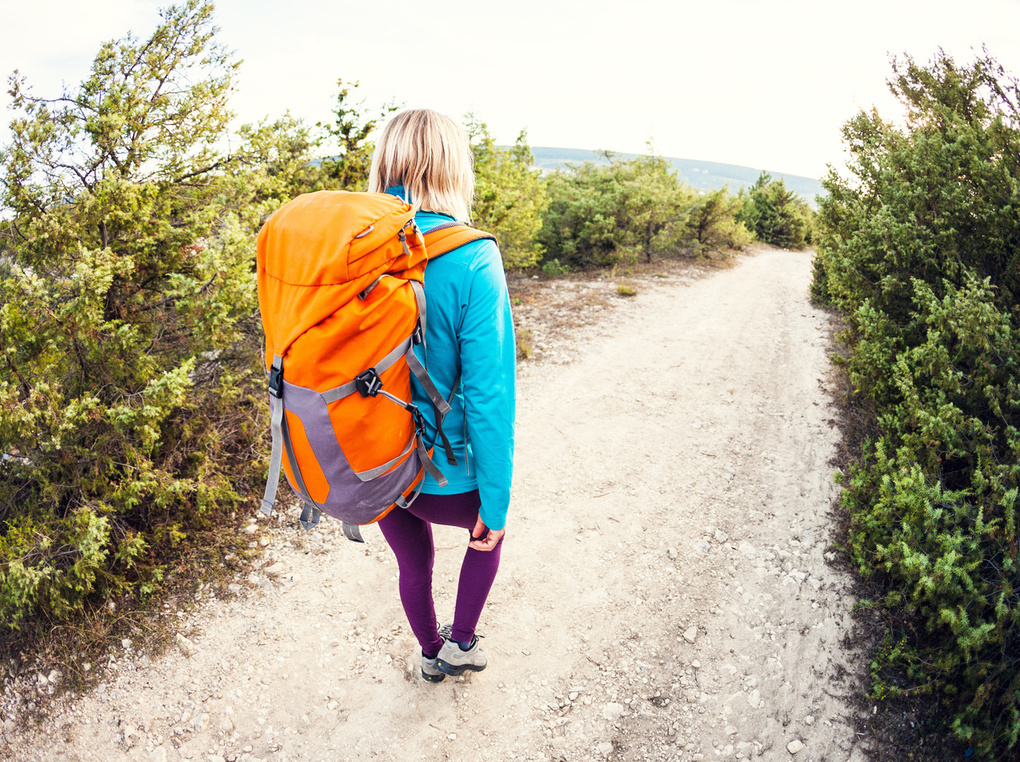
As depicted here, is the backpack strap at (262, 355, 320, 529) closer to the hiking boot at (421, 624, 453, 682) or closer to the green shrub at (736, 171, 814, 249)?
the hiking boot at (421, 624, 453, 682)

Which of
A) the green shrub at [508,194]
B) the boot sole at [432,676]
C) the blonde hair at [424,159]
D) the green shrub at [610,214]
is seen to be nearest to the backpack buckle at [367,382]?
the blonde hair at [424,159]

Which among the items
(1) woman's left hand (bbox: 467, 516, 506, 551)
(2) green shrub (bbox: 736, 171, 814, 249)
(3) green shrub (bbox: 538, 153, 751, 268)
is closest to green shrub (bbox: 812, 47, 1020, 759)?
(1) woman's left hand (bbox: 467, 516, 506, 551)

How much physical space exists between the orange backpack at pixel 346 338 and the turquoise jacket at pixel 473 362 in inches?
3.1

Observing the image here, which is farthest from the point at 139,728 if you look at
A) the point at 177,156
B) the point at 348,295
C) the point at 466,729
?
the point at 177,156

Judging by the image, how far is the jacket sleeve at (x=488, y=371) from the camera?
5.22 ft

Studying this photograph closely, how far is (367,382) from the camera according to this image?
1.46 metres

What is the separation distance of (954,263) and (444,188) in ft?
12.5

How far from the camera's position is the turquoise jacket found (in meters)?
1.58

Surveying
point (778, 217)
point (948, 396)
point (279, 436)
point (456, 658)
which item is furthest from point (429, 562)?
point (778, 217)

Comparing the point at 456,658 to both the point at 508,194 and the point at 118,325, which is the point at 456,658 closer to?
the point at 118,325

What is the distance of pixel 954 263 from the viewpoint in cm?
359

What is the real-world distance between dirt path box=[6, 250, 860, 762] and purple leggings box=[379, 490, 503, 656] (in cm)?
47

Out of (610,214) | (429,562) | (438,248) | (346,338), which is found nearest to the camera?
(346,338)

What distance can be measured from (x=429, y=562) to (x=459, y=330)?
1.11 meters
